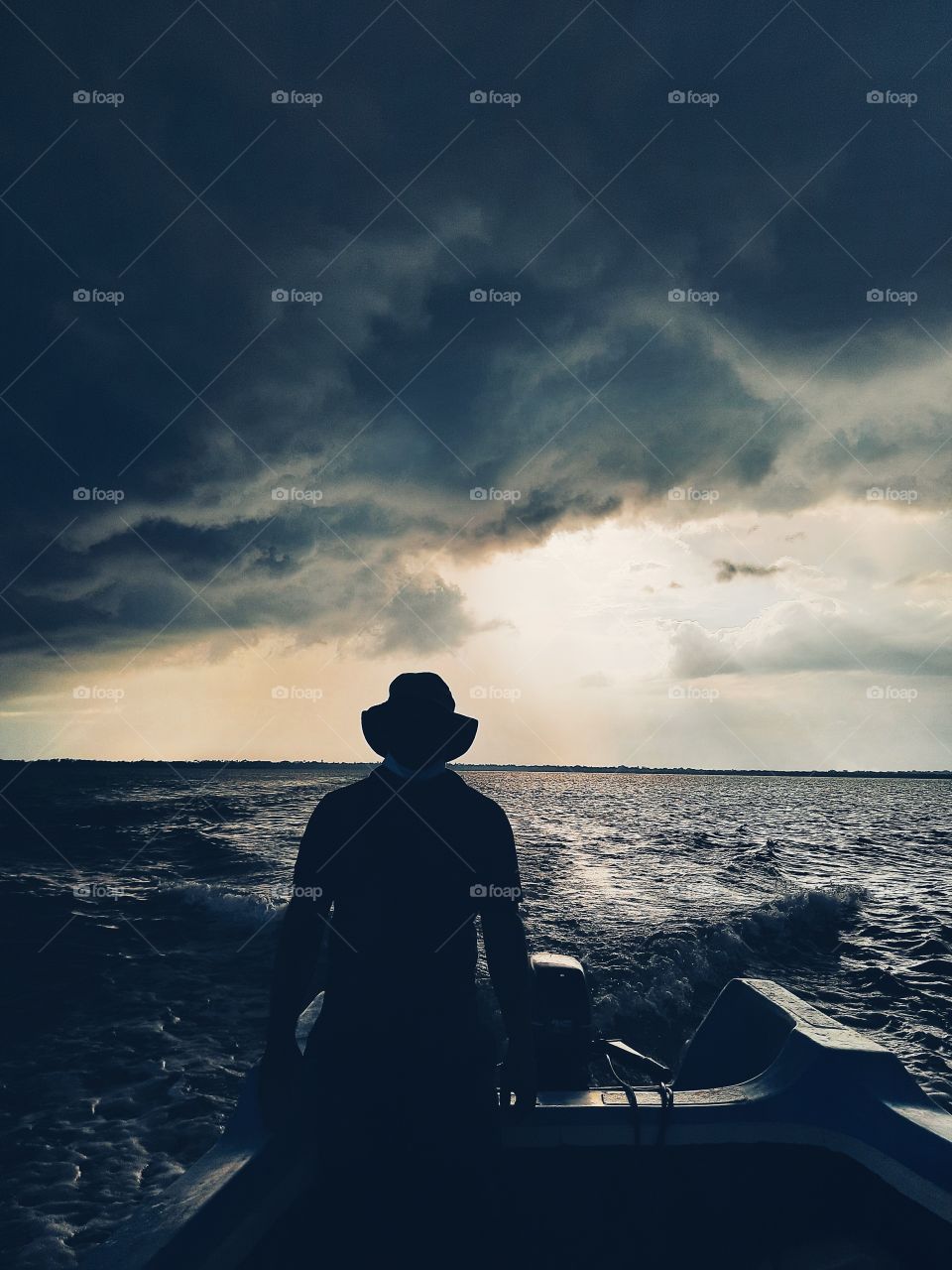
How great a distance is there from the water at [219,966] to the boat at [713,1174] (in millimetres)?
3312

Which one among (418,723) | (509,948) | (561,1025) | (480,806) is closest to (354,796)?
(418,723)

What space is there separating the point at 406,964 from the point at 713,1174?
1935 millimetres

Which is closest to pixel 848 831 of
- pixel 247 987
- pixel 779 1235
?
pixel 247 987

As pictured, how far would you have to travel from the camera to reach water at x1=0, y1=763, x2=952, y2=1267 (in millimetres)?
5691

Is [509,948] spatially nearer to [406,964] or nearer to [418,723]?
[406,964]

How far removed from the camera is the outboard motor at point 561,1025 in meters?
3.73

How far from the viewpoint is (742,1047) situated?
12.7 ft

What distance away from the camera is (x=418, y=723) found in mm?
2568

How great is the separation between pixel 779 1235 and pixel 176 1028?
737cm

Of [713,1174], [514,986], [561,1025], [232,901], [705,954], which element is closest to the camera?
[514,986]

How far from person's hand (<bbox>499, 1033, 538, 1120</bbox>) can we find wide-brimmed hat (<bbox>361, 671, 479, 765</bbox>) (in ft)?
3.97

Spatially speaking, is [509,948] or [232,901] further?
[232,901]

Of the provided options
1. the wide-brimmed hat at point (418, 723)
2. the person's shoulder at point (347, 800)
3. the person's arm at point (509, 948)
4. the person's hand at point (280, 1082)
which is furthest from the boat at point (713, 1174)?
the wide-brimmed hat at point (418, 723)

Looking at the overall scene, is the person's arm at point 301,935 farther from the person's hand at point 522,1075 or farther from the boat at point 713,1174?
the person's hand at point 522,1075
